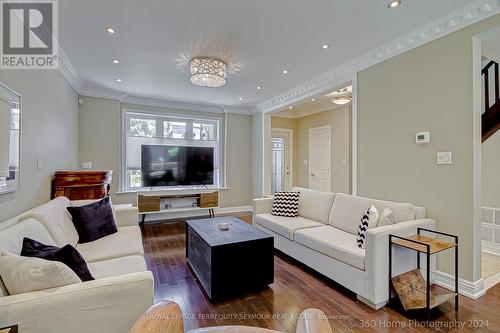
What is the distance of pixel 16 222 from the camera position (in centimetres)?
180

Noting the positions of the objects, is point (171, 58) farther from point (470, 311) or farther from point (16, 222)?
point (470, 311)

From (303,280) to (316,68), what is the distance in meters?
2.88

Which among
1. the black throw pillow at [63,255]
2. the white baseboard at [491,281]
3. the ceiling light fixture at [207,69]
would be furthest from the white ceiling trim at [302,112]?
the black throw pillow at [63,255]

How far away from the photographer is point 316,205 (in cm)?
341

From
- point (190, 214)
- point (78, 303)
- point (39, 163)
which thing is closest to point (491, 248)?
point (78, 303)

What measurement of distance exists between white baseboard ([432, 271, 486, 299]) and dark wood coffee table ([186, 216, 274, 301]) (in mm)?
1719

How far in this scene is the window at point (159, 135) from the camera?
4992mm

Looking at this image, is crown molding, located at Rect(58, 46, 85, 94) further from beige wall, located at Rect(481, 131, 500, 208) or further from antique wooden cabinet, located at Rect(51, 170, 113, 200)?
beige wall, located at Rect(481, 131, 500, 208)

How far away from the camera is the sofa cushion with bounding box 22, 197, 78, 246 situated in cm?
193

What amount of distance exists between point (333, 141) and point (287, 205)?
111 inches

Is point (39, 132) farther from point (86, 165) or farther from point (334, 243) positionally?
point (334, 243)

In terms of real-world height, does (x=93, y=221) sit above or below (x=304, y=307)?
above

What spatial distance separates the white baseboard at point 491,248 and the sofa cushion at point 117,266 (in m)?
4.24

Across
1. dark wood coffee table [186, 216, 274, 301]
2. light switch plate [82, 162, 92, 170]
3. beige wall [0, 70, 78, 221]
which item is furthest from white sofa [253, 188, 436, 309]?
light switch plate [82, 162, 92, 170]
